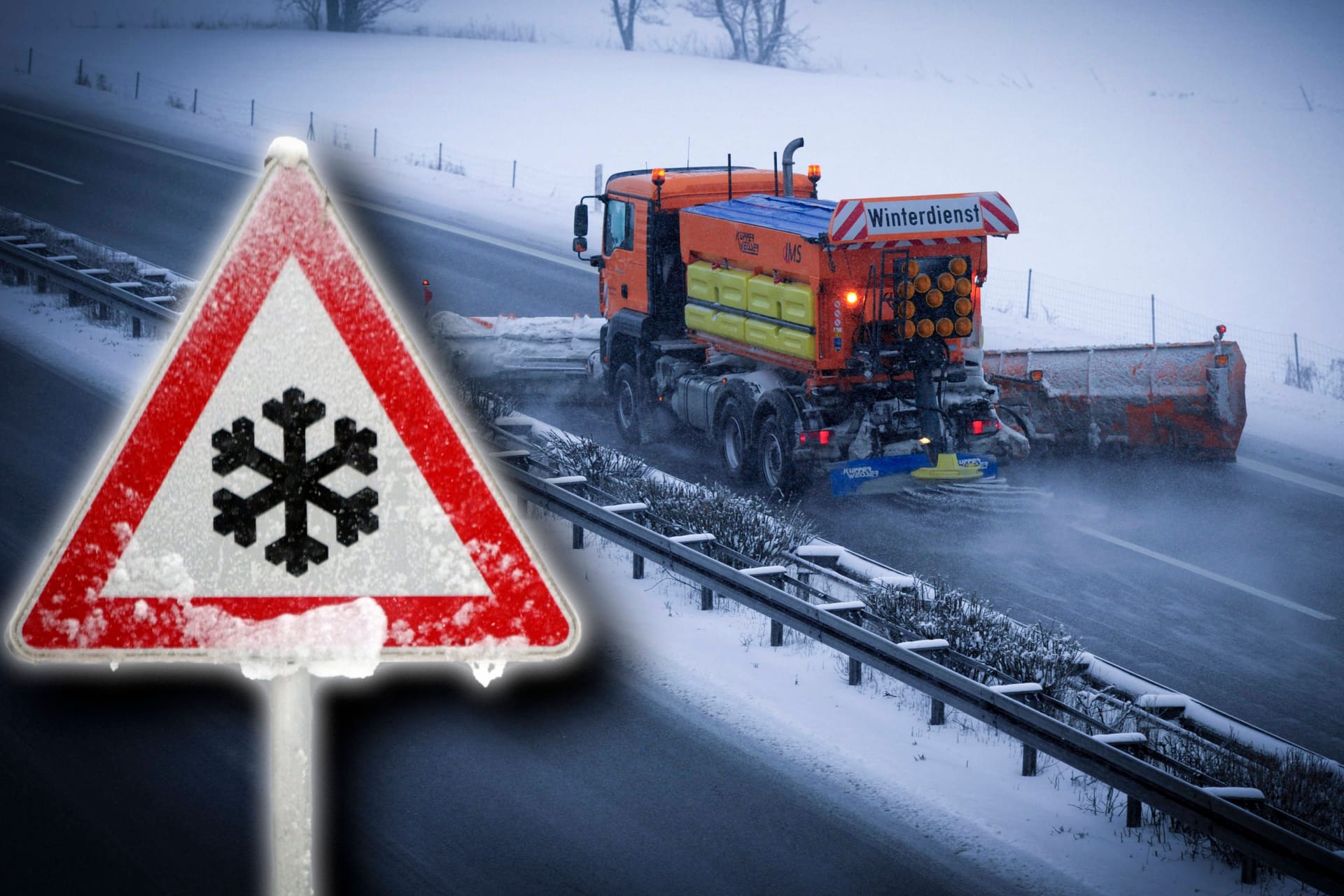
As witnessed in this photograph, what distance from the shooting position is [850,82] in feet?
193

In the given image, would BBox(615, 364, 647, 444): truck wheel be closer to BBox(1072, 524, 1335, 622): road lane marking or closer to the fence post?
BBox(1072, 524, 1335, 622): road lane marking

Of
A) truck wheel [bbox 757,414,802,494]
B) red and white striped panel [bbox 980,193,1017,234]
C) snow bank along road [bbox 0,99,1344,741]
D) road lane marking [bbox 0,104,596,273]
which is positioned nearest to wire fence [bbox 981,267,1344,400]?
road lane marking [bbox 0,104,596,273]

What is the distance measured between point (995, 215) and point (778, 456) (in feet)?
10.0

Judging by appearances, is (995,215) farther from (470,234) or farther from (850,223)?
(470,234)

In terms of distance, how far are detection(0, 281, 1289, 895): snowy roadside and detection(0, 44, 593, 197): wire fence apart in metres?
24.2

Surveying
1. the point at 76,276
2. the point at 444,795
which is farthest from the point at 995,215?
the point at 76,276

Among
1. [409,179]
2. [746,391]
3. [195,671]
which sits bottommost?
[195,671]

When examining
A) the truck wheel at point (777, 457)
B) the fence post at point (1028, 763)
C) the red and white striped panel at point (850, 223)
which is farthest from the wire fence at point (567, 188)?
the fence post at point (1028, 763)

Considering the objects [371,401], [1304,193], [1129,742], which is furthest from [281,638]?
[1304,193]

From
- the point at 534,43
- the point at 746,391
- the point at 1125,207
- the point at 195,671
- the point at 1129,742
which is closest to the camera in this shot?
the point at 1129,742

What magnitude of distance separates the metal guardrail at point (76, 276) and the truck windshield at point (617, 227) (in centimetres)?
484

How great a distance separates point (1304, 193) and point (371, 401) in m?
44.9

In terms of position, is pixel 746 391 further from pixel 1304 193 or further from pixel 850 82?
pixel 850 82

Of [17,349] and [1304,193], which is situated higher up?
[1304,193]
